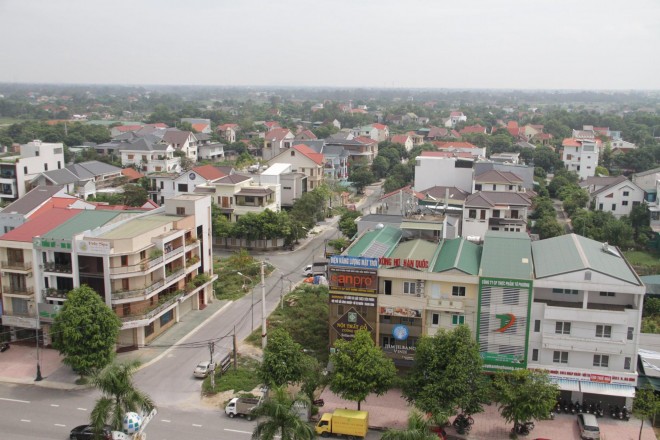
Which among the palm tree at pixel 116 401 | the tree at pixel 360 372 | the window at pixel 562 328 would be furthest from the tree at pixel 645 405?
the palm tree at pixel 116 401

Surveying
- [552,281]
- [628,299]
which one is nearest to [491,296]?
[552,281]

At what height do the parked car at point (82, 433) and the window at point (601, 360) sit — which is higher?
the window at point (601, 360)

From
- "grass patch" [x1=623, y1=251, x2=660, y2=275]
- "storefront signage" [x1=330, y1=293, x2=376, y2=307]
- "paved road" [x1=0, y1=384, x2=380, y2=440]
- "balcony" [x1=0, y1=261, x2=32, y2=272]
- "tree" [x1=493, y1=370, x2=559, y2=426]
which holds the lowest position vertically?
"paved road" [x1=0, y1=384, x2=380, y2=440]

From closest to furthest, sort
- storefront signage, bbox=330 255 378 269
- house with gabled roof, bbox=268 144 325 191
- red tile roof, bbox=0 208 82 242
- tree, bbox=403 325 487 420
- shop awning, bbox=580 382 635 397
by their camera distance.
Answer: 1. tree, bbox=403 325 487 420
2. shop awning, bbox=580 382 635 397
3. storefront signage, bbox=330 255 378 269
4. red tile roof, bbox=0 208 82 242
5. house with gabled roof, bbox=268 144 325 191

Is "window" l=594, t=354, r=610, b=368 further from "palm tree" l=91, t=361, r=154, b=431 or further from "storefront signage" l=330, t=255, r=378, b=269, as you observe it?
"palm tree" l=91, t=361, r=154, b=431

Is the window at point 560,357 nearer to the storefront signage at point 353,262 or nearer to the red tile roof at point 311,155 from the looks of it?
the storefront signage at point 353,262

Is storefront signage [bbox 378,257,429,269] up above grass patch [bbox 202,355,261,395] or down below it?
above

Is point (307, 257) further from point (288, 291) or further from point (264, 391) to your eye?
point (264, 391)

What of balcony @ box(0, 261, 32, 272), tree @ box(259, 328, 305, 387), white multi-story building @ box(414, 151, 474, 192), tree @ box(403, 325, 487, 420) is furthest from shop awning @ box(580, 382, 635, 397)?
white multi-story building @ box(414, 151, 474, 192)
